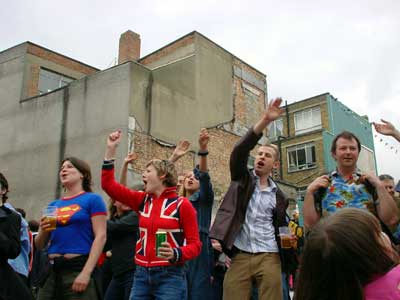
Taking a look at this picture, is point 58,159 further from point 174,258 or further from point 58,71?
point 174,258

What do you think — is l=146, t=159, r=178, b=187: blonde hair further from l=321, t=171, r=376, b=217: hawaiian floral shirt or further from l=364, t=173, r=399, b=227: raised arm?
l=364, t=173, r=399, b=227: raised arm

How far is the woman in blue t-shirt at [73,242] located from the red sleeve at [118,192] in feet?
0.49

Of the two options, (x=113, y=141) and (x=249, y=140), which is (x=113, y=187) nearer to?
(x=113, y=141)

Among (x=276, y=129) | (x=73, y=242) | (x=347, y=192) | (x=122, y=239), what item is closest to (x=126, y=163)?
(x=122, y=239)

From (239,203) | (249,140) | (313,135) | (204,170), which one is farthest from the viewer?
(313,135)

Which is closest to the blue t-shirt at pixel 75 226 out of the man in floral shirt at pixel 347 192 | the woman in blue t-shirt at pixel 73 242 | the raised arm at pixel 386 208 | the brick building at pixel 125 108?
the woman in blue t-shirt at pixel 73 242

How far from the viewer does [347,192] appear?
A: 4.13 metres

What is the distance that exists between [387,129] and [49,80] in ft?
67.1

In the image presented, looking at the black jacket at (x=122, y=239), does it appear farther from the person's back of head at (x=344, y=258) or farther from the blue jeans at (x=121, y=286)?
the person's back of head at (x=344, y=258)

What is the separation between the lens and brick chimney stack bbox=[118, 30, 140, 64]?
22.5m

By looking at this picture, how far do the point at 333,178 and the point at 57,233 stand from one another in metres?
2.64

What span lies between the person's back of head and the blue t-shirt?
8.47 ft

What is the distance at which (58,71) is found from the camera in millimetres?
23016

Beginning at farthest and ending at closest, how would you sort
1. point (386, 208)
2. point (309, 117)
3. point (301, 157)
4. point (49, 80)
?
point (309, 117) < point (301, 157) < point (49, 80) < point (386, 208)
